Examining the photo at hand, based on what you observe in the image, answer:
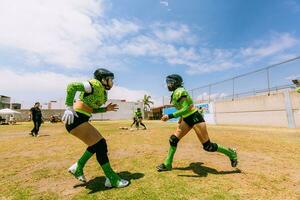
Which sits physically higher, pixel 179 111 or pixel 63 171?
pixel 179 111

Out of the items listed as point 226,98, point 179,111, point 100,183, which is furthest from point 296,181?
point 226,98

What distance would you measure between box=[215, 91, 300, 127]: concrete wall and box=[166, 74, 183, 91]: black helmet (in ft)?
49.9

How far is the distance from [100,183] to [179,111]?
6.50ft

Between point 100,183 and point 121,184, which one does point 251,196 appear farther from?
point 100,183

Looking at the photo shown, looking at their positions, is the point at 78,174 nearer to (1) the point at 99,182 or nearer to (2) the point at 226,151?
(1) the point at 99,182

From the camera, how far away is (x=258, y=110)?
2005 centimetres

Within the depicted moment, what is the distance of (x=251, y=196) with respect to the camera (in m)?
3.13

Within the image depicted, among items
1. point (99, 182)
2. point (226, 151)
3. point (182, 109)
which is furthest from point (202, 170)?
point (99, 182)

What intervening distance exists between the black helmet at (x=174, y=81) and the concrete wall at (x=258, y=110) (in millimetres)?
15218

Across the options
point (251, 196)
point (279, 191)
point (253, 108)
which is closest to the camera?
point (251, 196)

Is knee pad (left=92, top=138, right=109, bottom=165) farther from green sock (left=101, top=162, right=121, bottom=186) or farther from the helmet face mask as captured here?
the helmet face mask

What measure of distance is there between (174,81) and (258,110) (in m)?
18.0

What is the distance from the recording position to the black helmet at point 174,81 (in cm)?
475

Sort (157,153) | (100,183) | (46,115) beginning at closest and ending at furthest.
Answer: (100,183) → (157,153) → (46,115)
